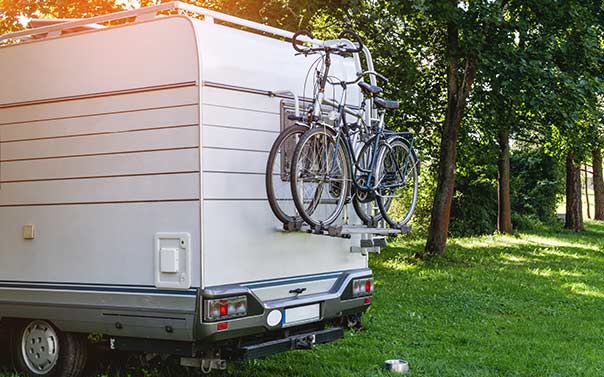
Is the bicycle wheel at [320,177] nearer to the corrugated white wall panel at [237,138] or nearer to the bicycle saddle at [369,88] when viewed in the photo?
the corrugated white wall panel at [237,138]

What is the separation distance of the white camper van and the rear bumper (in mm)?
14

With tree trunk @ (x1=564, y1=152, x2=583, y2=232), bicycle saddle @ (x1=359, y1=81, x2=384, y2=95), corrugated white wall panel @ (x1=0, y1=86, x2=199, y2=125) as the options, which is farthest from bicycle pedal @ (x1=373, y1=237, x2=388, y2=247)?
tree trunk @ (x1=564, y1=152, x2=583, y2=232)

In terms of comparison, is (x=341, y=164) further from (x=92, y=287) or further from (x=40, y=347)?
(x=40, y=347)

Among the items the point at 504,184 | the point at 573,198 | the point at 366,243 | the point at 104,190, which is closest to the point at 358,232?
the point at 366,243

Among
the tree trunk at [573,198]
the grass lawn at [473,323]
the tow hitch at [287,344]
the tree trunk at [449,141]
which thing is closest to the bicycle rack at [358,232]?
the tow hitch at [287,344]

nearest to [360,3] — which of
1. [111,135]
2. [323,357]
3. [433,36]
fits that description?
[433,36]

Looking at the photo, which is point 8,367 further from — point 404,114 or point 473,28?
point 404,114

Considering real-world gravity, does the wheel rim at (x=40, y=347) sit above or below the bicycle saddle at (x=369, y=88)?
below

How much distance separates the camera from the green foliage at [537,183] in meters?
29.1

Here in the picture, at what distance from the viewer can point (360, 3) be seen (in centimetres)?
1312

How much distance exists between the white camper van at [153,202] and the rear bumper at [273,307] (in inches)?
0.6

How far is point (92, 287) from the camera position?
19.7 feet

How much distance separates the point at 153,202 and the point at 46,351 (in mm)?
1612

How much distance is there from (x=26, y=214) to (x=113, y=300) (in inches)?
46.5
